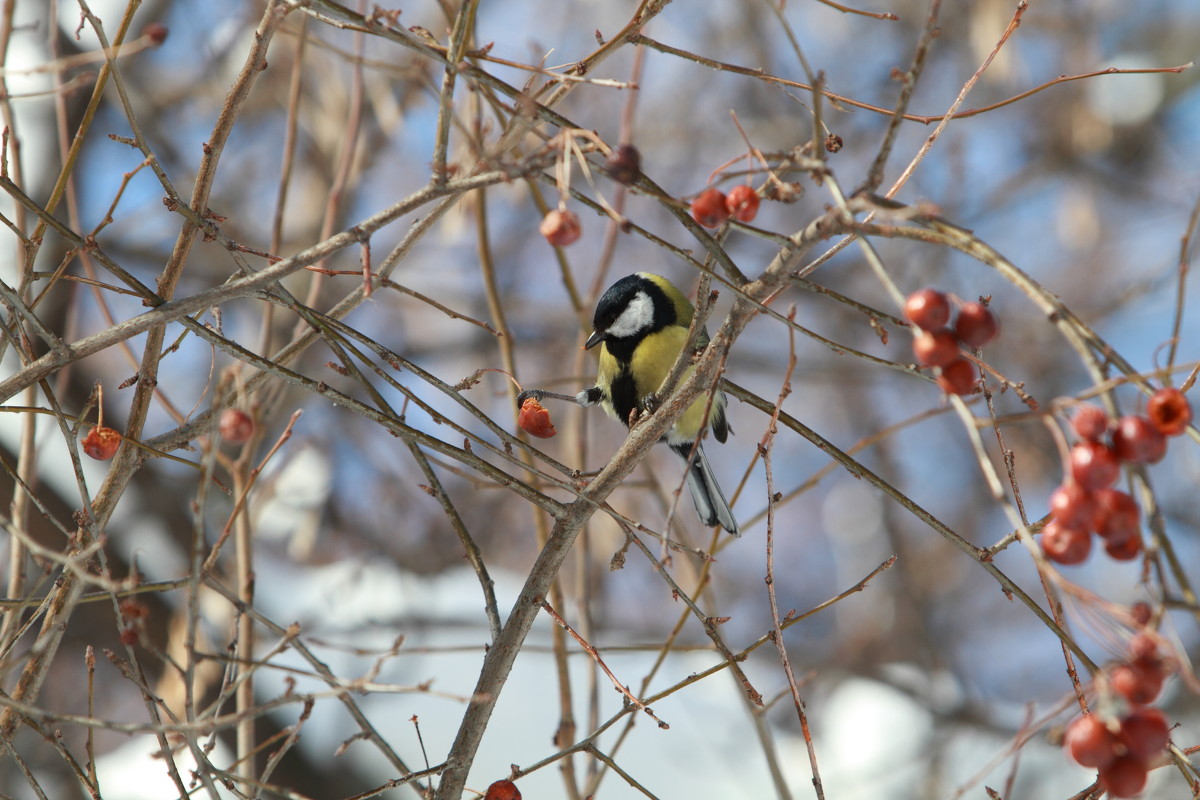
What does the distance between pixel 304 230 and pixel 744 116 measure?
132 inches

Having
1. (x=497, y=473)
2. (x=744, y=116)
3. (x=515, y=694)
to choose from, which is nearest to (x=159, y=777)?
(x=515, y=694)

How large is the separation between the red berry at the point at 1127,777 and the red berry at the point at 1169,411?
31 centimetres

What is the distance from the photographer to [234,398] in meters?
1.61

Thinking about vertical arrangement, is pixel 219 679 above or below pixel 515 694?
below

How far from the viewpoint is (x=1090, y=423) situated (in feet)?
3.00

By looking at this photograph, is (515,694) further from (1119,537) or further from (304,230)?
(1119,537)

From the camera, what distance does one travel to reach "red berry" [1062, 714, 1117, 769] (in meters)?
0.93

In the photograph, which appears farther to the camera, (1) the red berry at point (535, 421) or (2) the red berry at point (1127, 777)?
(1) the red berry at point (535, 421)

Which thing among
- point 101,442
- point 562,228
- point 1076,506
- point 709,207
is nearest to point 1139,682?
point 1076,506

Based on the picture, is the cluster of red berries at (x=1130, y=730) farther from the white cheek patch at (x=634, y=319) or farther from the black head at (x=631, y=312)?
the white cheek patch at (x=634, y=319)

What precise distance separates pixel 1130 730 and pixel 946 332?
0.42 metres

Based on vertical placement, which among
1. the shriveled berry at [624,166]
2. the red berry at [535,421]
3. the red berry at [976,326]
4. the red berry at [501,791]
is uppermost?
the red berry at [535,421]

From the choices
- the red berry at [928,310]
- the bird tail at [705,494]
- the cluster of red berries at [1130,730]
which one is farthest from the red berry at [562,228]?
the bird tail at [705,494]

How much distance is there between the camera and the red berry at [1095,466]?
891 mm
